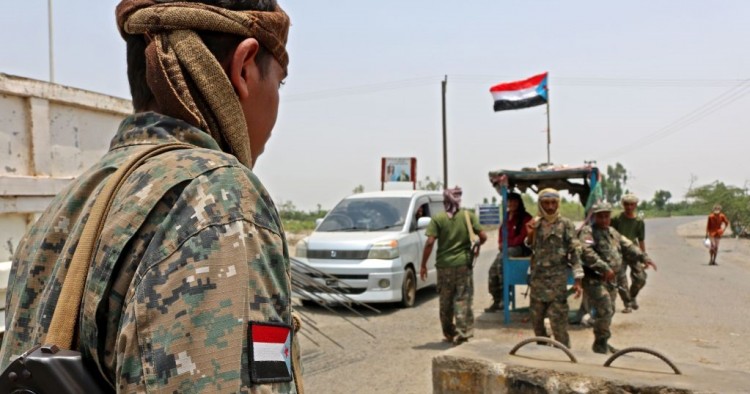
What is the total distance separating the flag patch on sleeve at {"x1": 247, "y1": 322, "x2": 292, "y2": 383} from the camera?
2.86 feet

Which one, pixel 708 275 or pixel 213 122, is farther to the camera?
pixel 708 275

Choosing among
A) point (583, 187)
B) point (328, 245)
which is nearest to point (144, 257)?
point (328, 245)

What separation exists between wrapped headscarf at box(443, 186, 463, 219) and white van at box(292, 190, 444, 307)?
1.64m

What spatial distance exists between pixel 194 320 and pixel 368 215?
9.82 metres

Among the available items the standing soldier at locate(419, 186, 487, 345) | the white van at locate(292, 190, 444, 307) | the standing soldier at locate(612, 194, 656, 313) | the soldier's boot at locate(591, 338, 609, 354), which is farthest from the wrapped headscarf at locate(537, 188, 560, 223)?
the white van at locate(292, 190, 444, 307)

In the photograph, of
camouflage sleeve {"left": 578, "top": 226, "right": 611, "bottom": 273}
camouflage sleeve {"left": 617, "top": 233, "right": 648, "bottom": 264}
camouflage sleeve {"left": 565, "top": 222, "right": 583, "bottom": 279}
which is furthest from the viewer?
camouflage sleeve {"left": 617, "top": 233, "right": 648, "bottom": 264}

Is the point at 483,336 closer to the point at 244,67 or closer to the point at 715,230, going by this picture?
the point at 244,67

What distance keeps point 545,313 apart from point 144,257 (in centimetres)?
657

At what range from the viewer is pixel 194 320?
85 cm

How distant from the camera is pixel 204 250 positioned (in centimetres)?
88

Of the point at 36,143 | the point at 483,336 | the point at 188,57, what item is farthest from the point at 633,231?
the point at 188,57

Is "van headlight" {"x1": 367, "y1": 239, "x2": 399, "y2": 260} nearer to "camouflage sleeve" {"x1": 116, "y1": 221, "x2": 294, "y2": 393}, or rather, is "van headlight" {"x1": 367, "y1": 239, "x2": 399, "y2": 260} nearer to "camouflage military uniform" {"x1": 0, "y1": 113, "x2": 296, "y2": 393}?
"camouflage military uniform" {"x1": 0, "y1": 113, "x2": 296, "y2": 393}

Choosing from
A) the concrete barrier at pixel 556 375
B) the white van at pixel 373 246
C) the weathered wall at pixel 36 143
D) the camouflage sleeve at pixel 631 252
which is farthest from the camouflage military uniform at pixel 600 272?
the weathered wall at pixel 36 143

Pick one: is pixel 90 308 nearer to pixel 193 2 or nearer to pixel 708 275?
pixel 193 2
